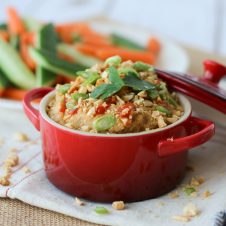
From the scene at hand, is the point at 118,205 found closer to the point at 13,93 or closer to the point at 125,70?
the point at 125,70

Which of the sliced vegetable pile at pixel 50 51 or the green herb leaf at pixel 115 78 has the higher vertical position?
the green herb leaf at pixel 115 78

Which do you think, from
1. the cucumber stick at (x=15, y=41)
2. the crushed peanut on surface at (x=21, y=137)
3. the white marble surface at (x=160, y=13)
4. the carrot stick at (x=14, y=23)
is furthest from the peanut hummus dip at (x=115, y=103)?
the white marble surface at (x=160, y=13)

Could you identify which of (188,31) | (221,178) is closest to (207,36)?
(188,31)

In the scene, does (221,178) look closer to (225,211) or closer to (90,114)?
(225,211)

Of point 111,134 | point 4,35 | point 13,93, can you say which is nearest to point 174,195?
point 111,134

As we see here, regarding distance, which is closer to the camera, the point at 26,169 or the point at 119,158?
the point at 119,158

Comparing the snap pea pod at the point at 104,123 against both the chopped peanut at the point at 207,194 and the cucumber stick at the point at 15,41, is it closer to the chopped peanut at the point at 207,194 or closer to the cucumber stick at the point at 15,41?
the chopped peanut at the point at 207,194

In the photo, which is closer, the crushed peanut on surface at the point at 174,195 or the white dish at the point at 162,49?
the crushed peanut on surface at the point at 174,195
